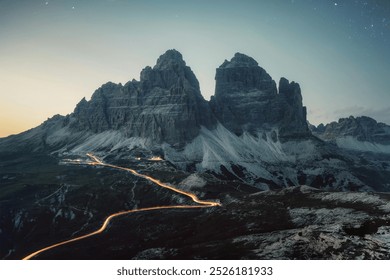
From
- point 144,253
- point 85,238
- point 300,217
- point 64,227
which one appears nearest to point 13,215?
point 64,227

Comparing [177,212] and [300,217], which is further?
[177,212]

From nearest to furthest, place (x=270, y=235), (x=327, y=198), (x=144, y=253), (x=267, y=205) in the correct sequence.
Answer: (x=270, y=235), (x=144, y=253), (x=327, y=198), (x=267, y=205)

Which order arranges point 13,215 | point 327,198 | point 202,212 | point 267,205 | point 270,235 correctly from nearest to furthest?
1. point 270,235
2. point 327,198
3. point 267,205
4. point 202,212
5. point 13,215
